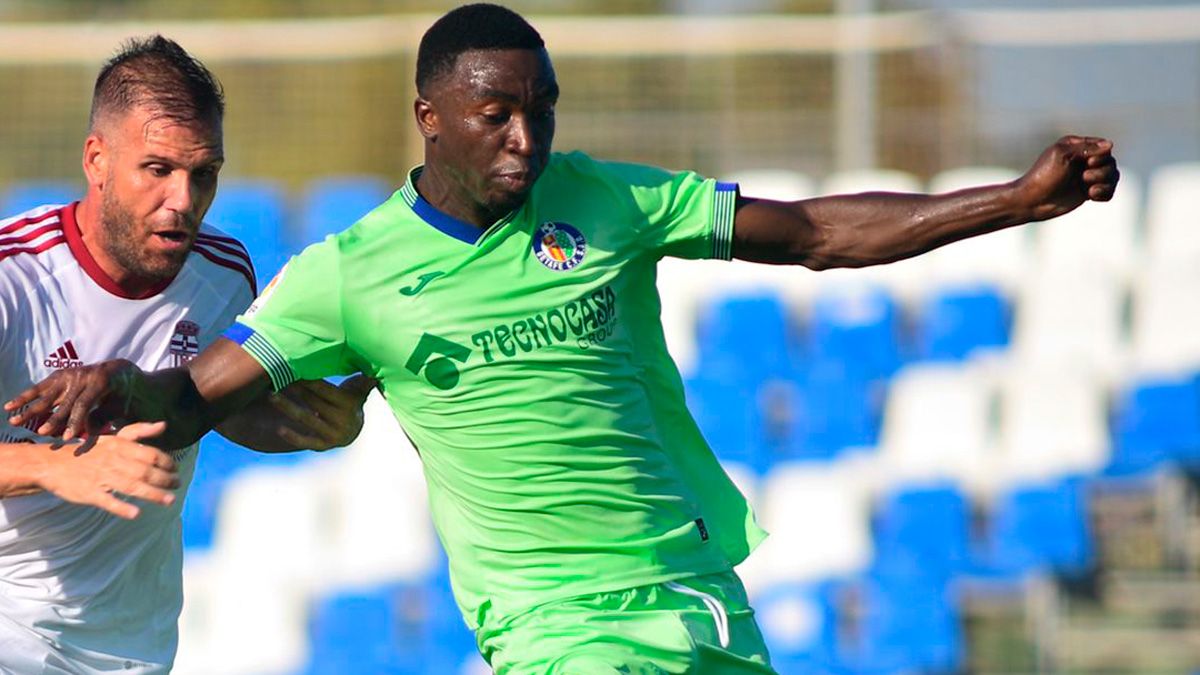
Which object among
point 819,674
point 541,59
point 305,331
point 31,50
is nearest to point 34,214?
point 305,331

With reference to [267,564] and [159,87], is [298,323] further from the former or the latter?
[267,564]

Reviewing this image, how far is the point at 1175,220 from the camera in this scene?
A: 479 inches

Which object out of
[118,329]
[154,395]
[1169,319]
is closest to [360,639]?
[1169,319]

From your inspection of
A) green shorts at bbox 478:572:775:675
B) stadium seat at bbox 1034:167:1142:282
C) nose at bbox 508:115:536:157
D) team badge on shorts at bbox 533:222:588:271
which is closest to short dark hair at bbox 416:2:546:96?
nose at bbox 508:115:536:157

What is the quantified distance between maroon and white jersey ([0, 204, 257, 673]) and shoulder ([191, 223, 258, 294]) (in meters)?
0.07

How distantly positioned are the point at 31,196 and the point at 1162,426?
8444 mm

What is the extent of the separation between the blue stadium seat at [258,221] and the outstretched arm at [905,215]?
29.7 ft

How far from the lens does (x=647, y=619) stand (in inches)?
171

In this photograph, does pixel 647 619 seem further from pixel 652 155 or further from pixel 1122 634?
pixel 652 155

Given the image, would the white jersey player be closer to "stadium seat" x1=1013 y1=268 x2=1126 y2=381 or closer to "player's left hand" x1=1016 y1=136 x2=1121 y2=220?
"player's left hand" x1=1016 y1=136 x2=1121 y2=220

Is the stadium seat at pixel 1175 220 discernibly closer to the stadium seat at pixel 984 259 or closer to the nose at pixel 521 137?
the stadium seat at pixel 984 259

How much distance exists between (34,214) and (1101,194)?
9.14ft

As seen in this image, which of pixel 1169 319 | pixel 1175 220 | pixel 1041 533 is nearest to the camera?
pixel 1041 533

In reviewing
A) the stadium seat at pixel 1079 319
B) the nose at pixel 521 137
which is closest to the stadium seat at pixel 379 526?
the stadium seat at pixel 1079 319
